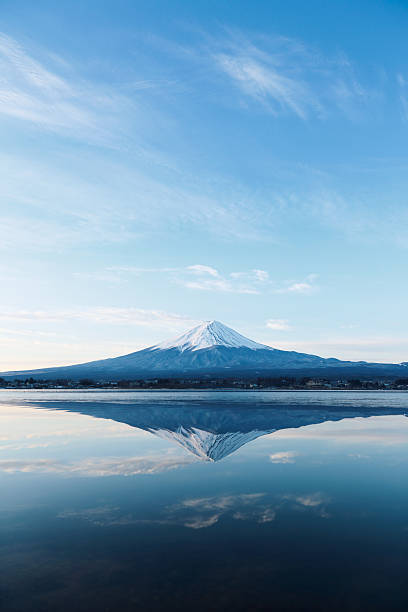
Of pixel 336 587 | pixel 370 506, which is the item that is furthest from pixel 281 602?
pixel 370 506

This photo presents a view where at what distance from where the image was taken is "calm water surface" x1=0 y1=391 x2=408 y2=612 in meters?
7.02

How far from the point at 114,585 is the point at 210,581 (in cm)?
147

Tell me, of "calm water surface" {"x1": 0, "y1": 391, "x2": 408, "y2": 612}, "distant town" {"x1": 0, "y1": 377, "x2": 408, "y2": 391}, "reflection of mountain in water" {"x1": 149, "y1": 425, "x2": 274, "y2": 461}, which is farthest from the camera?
"distant town" {"x1": 0, "y1": 377, "x2": 408, "y2": 391}

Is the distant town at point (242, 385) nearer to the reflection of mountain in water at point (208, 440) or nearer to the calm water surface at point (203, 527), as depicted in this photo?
the reflection of mountain in water at point (208, 440)

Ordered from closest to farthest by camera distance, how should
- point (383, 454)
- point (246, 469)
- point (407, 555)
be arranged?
1. point (407, 555)
2. point (246, 469)
3. point (383, 454)

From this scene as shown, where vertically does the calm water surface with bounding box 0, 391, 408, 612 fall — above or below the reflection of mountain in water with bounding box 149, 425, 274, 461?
below

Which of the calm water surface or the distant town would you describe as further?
the distant town

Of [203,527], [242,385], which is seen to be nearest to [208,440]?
[203,527]

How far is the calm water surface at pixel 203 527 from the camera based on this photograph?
7023 millimetres

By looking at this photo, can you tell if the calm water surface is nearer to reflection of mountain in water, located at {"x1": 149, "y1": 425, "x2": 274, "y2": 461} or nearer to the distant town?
reflection of mountain in water, located at {"x1": 149, "y1": 425, "x2": 274, "y2": 461}

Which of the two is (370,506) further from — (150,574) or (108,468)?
(108,468)

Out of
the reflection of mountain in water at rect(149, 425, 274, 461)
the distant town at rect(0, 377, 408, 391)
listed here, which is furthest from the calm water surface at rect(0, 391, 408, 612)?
the distant town at rect(0, 377, 408, 391)

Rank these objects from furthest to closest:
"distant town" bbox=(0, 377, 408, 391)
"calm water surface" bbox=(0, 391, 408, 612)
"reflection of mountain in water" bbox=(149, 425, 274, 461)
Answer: "distant town" bbox=(0, 377, 408, 391) < "reflection of mountain in water" bbox=(149, 425, 274, 461) < "calm water surface" bbox=(0, 391, 408, 612)

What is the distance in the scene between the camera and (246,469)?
15.8 metres
